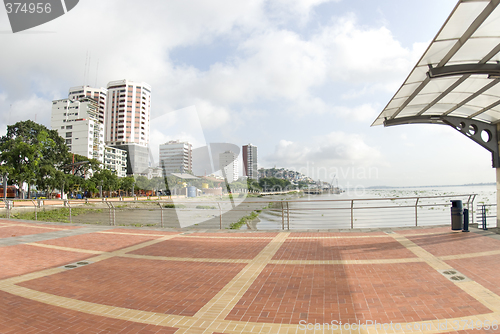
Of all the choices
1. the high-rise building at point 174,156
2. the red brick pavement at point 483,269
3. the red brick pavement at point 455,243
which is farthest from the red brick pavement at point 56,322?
the high-rise building at point 174,156

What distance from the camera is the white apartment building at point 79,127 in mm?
89562

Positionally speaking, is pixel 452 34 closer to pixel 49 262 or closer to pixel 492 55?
pixel 492 55

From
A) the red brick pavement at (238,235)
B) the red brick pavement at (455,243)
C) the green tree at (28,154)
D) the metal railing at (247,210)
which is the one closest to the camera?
the red brick pavement at (455,243)

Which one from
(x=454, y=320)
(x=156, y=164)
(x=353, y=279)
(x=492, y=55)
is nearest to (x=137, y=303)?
(x=353, y=279)

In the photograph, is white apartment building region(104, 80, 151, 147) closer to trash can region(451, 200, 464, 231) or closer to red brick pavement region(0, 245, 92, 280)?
red brick pavement region(0, 245, 92, 280)

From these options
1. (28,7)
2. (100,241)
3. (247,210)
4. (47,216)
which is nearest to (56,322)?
(100,241)

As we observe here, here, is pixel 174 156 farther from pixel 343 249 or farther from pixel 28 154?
pixel 28 154

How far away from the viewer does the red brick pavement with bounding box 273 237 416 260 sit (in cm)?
625

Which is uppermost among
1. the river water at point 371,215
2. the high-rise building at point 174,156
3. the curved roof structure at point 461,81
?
the curved roof structure at point 461,81

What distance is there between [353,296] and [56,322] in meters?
4.09

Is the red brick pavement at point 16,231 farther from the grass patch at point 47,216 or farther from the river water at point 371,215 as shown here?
the river water at point 371,215

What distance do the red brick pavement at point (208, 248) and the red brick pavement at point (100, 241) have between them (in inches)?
39.7

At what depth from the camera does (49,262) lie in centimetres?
642

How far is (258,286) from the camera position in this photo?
4621 millimetres
